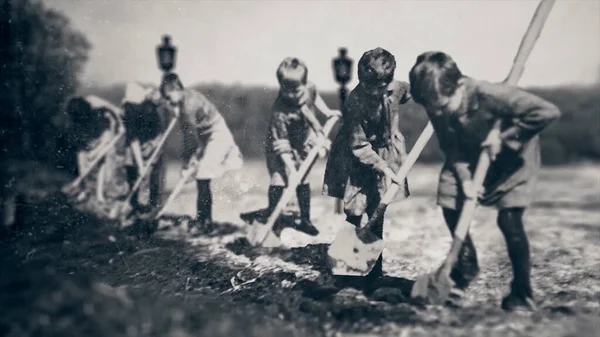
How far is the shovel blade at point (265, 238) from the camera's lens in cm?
504

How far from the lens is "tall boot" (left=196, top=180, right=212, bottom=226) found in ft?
17.3

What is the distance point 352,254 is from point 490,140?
1.34 m

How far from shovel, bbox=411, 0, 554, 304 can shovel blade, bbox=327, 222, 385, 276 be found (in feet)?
1.27

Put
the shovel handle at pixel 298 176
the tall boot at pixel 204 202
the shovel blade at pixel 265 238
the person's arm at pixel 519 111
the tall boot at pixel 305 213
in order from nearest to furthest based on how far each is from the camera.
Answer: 1. the person's arm at pixel 519 111
2. the shovel handle at pixel 298 176
3. the shovel blade at pixel 265 238
4. the tall boot at pixel 305 213
5. the tall boot at pixel 204 202

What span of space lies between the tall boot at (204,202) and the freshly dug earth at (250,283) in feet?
0.43

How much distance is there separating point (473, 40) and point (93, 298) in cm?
353

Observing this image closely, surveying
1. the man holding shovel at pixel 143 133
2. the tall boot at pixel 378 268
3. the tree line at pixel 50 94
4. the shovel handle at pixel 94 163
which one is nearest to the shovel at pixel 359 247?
the tall boot at pixel 378 268

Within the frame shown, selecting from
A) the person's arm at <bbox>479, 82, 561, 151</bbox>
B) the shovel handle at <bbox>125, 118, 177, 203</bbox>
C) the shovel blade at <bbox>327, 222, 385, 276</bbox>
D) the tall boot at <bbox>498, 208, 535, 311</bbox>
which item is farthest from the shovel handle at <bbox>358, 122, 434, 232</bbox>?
the shovel handle at <bbox>125, 118, 177, 203</bbox>

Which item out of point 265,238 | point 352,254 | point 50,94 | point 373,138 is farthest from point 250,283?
point 50,94

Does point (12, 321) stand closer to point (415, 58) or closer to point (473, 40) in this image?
point (415, 58)

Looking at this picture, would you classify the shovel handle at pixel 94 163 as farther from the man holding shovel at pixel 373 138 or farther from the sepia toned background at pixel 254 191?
the man holding shovel at pixel 373 138

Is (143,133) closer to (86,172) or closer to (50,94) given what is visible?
(86,172)

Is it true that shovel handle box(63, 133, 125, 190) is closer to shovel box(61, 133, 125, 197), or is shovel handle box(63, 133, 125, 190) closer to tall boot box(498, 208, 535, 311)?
shovel box(61, 133, 125, 197)

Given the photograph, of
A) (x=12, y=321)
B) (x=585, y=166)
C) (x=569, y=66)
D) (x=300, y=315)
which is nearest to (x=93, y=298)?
(x=12, y=321)
